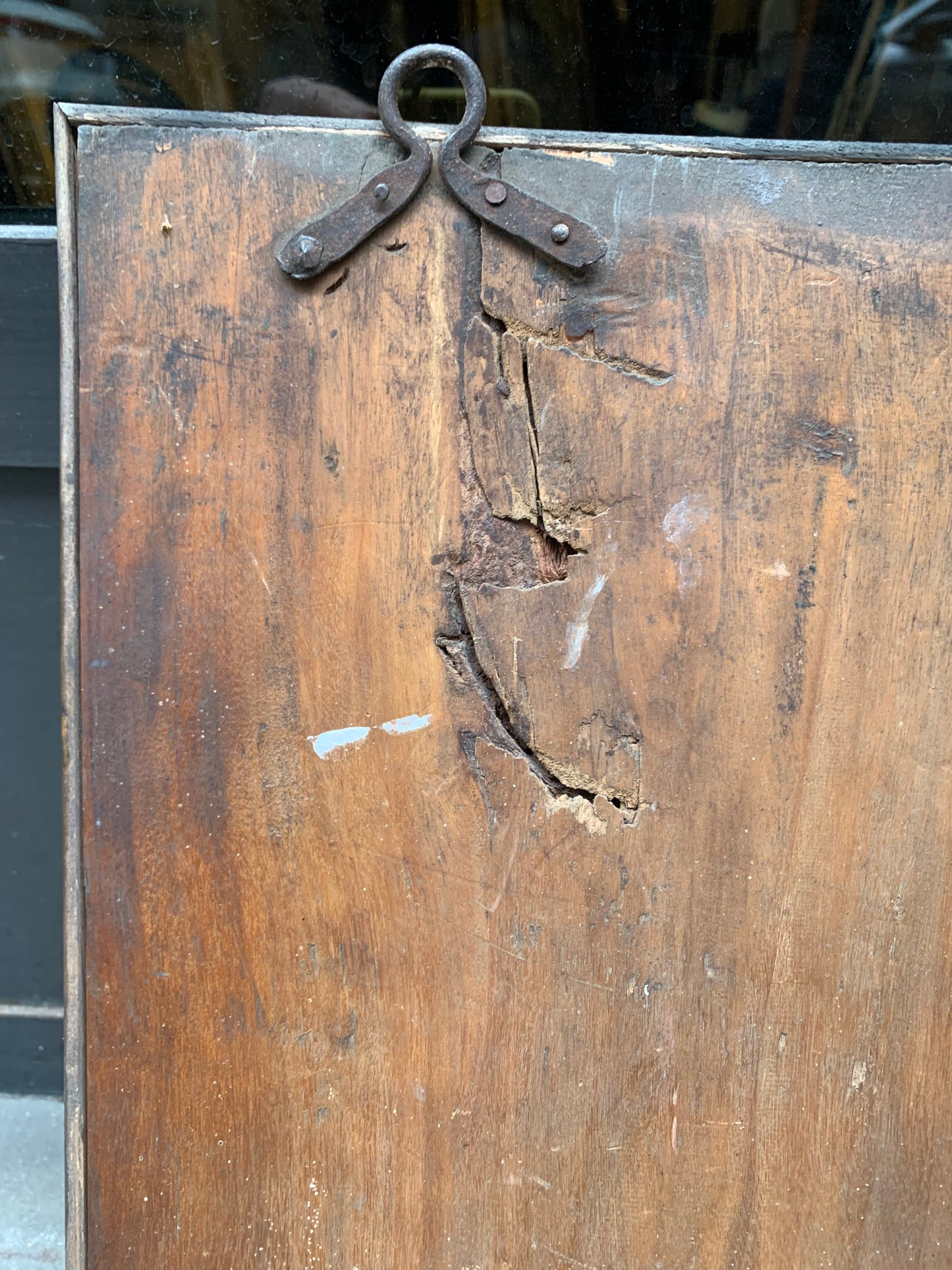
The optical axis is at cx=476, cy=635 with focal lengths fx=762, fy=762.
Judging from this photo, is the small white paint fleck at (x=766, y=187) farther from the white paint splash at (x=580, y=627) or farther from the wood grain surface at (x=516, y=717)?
the white paint splash at (x=580, y=627)

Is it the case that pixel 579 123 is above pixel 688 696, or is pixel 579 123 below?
above

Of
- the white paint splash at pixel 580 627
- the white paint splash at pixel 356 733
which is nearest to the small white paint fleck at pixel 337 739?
the white paint splash at pixel 356 733

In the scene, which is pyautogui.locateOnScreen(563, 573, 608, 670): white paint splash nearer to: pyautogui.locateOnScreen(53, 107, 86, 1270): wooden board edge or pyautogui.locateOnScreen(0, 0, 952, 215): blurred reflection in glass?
pyautogui.locateOnScreen(53, 107, 86, 1270): wooden board edge

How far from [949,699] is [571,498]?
1.18ft

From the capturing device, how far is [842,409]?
626 mm

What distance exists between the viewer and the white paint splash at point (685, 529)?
630 millimetres

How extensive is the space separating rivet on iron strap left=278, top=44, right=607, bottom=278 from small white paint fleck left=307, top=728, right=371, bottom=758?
372mm

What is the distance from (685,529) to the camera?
63 centimetres

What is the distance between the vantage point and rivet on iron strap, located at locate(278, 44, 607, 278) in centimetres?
60

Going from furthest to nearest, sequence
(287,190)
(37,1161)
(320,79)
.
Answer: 1. (37,1161)
2. (320,79)
3. (287,190)

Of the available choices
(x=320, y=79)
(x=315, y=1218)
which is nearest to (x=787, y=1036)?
(x=315, y=1218)

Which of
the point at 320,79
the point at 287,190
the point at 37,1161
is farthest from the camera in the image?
the point at 37,1161

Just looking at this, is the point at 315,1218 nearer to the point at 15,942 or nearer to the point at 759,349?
the point at 15,942

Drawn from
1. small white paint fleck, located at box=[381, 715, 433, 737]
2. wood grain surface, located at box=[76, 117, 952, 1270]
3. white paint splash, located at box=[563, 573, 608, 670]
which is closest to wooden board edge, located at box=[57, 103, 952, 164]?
wood grain surface, located at box=[76, 117, 952, 1270]
